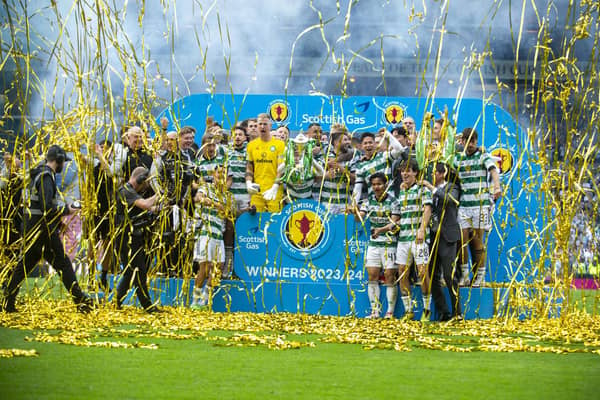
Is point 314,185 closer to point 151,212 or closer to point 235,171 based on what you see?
point 235,171

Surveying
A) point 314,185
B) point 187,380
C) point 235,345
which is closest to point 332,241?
point 314,185

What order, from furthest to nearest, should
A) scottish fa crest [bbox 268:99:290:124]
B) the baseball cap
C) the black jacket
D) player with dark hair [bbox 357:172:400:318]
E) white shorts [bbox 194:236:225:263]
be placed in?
scottish fa crest [bbox 268:99:290:124] → white shorts [bbox 194:236:225:263] → player with dark hair [bbox 357:172:400:318] → the black jacket → the baseball cap

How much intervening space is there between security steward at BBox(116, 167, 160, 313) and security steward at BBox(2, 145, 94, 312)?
0.49m

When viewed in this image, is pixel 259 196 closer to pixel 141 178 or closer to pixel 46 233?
pixel 141 178

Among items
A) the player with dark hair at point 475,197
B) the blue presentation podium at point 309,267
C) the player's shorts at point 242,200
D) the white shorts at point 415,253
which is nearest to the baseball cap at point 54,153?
the blue presentation podium at point 309,267

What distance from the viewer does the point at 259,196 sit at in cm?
1006

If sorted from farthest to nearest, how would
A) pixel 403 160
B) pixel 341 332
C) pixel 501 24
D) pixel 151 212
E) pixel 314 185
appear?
pixel 501 24, pixel 314 185, pixel 403 160, pixel 151 212, pixel 341 332

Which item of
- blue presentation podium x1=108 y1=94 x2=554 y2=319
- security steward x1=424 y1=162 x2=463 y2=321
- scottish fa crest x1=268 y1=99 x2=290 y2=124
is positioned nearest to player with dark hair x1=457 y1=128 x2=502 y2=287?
blue presentation podium x1=108 y1=94 x2=554 y2=319

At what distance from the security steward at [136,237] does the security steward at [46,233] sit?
1.60ft

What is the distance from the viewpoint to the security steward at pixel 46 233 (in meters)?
8.09

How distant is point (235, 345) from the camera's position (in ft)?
21.4

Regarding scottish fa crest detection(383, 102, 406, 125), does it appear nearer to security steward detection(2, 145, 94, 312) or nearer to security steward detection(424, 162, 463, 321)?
security steward detection(424, 162, 463, 321)

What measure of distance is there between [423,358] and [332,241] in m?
3.59

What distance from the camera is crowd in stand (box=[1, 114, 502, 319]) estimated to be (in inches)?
333
